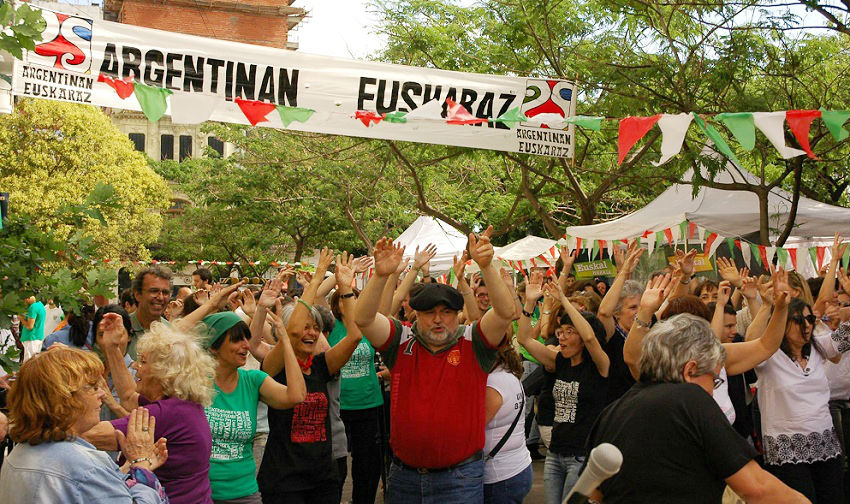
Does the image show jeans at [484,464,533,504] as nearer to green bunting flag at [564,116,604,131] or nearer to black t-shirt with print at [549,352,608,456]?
black t-shirt with print at [549,352,608,456]

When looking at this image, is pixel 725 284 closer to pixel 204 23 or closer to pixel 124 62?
pixel 124 62

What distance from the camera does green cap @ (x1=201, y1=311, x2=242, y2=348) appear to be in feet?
17.7

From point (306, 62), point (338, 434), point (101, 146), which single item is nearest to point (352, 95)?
point (306, 62)

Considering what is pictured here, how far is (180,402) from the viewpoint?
4.65m

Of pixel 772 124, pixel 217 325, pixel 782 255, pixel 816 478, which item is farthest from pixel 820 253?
pixel 217 325

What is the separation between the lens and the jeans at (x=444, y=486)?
5598 millimetres

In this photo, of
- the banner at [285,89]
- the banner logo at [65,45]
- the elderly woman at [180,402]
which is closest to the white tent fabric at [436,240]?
the banner at [285,89]

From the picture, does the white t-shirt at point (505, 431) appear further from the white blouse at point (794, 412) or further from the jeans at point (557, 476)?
the white blouse at point (794, 412)

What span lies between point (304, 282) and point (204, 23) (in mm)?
61851

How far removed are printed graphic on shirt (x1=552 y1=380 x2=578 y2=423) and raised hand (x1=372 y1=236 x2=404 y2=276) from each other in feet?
5.74

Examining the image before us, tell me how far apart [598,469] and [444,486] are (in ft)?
10.3

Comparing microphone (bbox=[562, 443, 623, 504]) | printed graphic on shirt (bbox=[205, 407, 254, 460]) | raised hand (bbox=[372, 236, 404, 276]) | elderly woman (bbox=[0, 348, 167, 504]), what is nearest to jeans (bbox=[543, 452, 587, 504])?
raised hand (bbox=[372, 236, 404, 276])

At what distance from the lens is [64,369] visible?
361 cm

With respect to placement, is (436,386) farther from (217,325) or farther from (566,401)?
(566,401)
